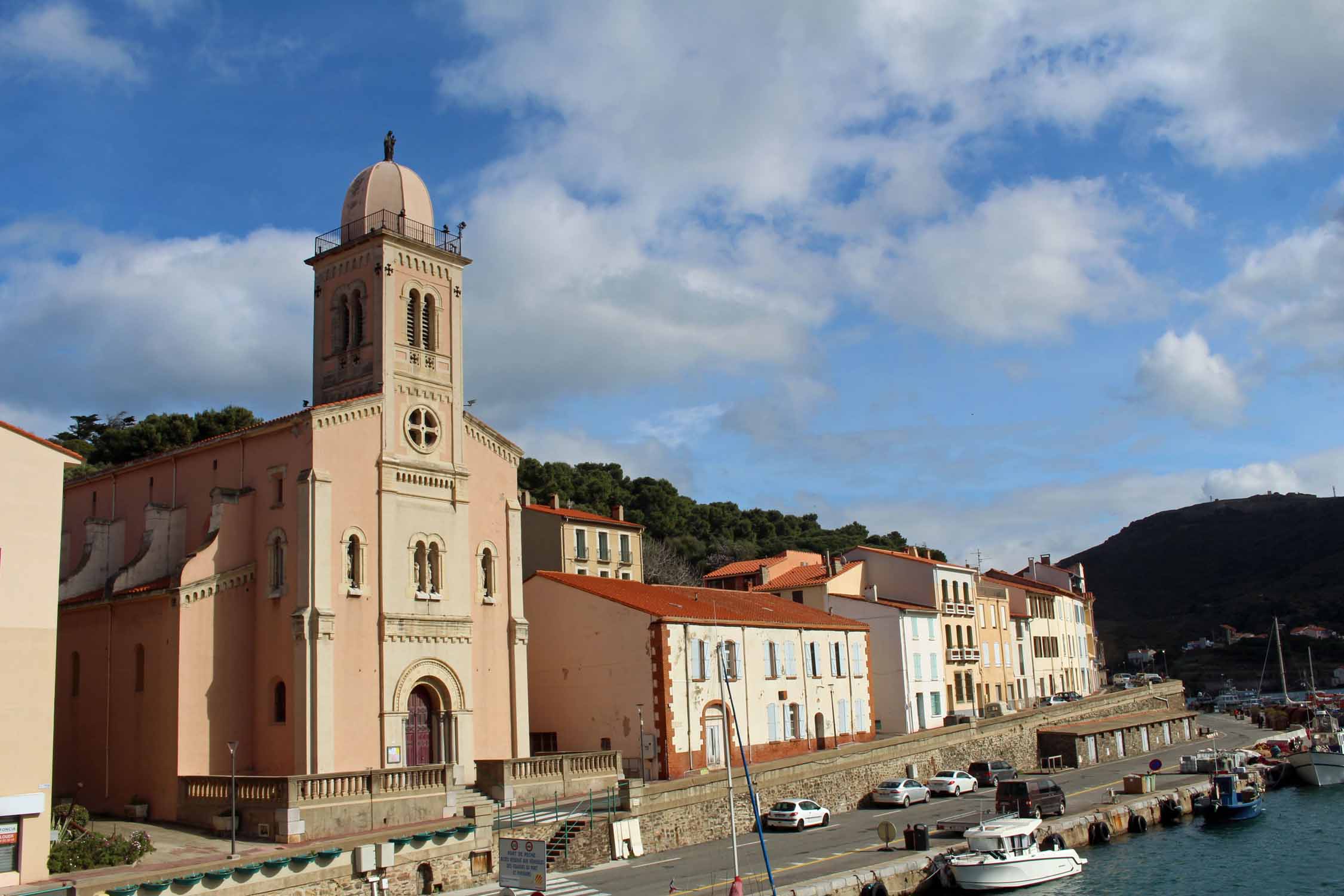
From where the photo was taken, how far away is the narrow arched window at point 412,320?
143ft

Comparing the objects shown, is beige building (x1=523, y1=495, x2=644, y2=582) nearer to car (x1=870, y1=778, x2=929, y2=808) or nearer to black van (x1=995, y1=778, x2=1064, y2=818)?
car (x1=870, y1=778, x2=929, y2=808)

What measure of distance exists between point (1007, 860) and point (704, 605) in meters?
18.3

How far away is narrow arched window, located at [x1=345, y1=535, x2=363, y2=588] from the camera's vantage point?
39.3 m

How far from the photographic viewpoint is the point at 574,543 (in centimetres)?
6750

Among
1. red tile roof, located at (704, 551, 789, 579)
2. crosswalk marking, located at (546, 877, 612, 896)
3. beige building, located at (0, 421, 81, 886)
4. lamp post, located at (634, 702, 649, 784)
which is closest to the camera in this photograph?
beige building, located at (0, 421, 81, 886)

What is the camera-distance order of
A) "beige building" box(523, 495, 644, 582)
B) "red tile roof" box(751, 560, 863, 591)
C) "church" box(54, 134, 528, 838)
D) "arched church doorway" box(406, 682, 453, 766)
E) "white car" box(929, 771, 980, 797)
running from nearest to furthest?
1. "church" box(54, 134, 528, 838)
2. "arched church doorway" box(406, 682, 453, 766)
3. "white car" box(929, 771, 980, 797)
4. "red tile roof" box(751, 560, 863, 591)
5. "beige building" box(523, 495, 644, 582)

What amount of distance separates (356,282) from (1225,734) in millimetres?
70417

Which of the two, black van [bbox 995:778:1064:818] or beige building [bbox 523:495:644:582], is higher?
beige building [bbox 523:495:644:582]

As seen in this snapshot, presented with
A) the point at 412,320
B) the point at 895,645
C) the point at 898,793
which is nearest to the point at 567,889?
the point at 898,793

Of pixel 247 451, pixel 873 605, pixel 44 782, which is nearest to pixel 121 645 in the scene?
pixel 247 451

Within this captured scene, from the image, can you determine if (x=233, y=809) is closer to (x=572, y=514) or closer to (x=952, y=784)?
(x=952, y=784)

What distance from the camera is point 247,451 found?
1630 inches

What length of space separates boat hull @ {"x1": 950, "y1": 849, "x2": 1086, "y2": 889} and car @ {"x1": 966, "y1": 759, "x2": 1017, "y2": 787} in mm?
14455

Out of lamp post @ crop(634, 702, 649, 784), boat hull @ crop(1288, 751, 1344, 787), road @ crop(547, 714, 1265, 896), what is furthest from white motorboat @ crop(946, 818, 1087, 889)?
boat hull @ crop(1288, 751, 1344, 787)
